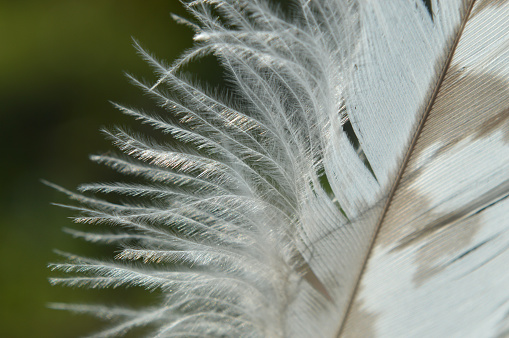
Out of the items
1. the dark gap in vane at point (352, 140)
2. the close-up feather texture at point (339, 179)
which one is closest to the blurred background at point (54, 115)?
the close-up feather texture at point (339, 179)

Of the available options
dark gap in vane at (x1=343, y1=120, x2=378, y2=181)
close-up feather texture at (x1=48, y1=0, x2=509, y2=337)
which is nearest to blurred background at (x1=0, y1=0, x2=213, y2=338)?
close-up feather texture at (x1=48, y1=0, x2=509, y2=337)

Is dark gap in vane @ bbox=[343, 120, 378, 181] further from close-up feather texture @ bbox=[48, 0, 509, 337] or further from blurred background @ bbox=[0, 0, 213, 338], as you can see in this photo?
blurred background @ bbox=[0, 0, 213, 338]

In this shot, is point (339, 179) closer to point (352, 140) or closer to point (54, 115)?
point (352, 140)

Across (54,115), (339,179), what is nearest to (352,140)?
(339,179)

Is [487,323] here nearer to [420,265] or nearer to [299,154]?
[420,265]

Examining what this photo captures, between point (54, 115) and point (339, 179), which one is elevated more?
point (54, 115)

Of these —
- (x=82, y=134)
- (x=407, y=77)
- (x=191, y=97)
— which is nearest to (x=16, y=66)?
(x=82, y=134)
